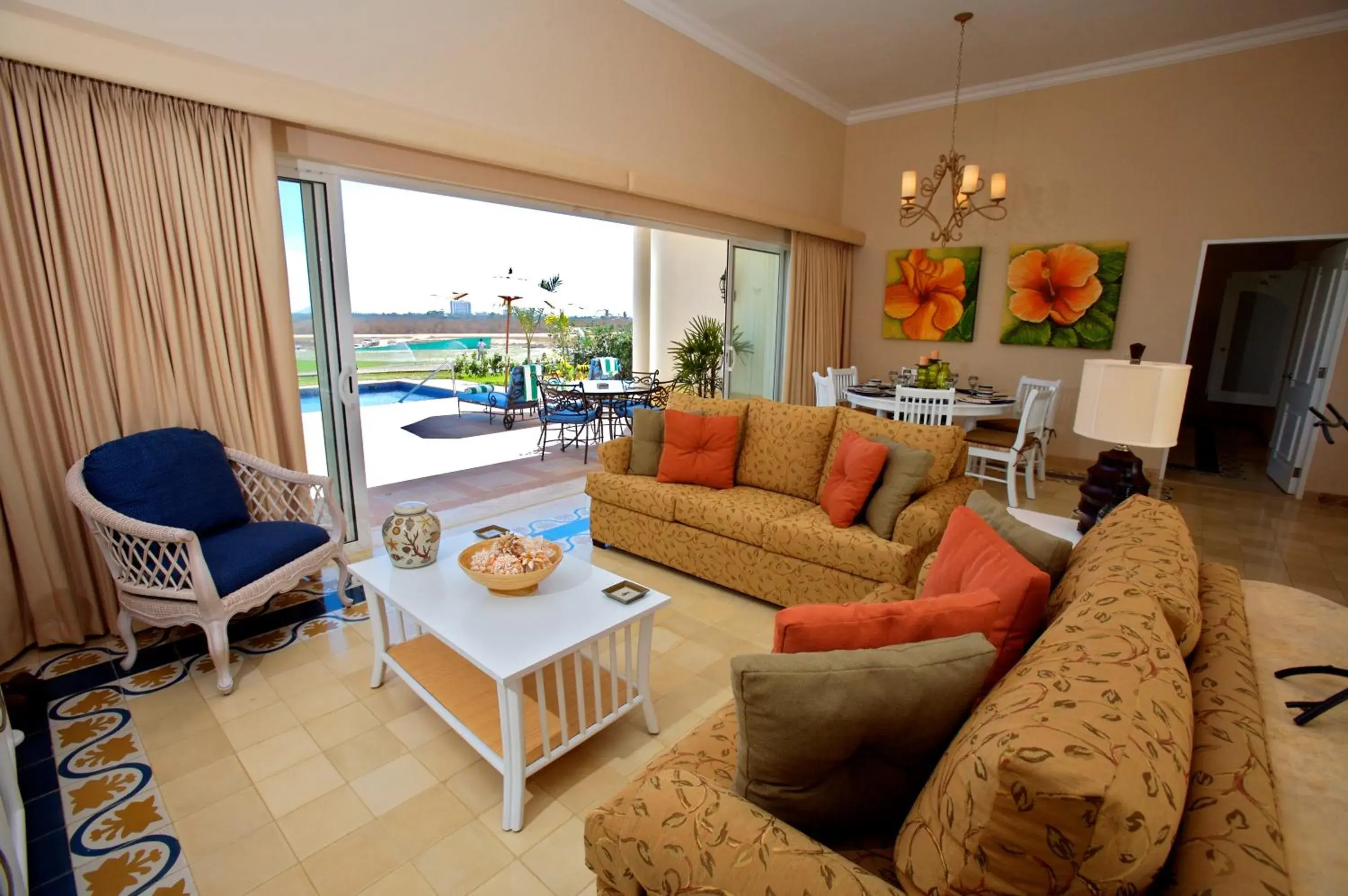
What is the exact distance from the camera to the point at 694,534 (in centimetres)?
328

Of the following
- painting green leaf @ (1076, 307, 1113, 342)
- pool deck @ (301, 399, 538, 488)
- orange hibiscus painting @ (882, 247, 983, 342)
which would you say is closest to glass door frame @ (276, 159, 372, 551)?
pool deck @ (301, 399, 538, 488)

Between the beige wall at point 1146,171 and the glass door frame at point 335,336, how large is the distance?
5363 mm

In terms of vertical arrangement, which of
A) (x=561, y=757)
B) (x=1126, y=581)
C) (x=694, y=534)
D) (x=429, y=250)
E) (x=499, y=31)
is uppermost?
(x=499, y=31)

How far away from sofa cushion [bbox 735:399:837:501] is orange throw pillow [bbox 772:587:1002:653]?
2078mm

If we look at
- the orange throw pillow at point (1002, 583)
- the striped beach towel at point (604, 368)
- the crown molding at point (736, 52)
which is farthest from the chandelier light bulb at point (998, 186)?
the striped beach towel at point (604, 368)

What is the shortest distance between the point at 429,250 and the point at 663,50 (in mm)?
4729

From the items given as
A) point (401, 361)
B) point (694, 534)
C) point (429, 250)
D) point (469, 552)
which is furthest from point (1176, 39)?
point (401, 361)

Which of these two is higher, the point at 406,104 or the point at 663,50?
Result: the point at 663,50

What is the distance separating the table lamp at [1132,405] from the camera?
6.48 ft

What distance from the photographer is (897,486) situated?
2.77 m

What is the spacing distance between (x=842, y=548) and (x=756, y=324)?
13.0 feet

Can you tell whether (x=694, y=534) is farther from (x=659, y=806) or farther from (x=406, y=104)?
(x=406, y=104)

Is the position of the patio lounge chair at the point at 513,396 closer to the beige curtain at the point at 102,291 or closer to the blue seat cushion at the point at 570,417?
the blue seat cushion at the point at 570,417

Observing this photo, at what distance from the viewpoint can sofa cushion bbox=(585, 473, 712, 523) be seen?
3359 millimetres
